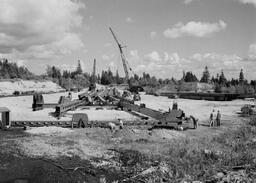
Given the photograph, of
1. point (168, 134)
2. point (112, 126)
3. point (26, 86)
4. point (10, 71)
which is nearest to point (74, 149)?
point (112, 126)

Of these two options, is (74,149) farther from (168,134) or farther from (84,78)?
(84,78)

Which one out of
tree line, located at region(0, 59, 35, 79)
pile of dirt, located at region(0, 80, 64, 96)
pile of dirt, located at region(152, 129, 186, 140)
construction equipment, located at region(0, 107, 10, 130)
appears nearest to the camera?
pile of dirt, located at region(152, 129, 186, 140)

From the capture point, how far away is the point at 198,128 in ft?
44.9

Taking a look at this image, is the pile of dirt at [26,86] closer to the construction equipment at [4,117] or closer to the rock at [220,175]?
the construction equipment at [4,117]

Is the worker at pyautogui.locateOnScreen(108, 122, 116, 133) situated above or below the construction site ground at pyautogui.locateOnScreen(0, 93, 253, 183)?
above

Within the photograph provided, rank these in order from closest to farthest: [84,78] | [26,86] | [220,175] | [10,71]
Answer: [220,175], [26,86], [10,71], [84,78]

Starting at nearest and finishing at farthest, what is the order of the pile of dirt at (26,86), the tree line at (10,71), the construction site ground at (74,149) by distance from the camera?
the construction site ground at (74,149), the pile of dirt at (26,86), the tree line at (10,71)

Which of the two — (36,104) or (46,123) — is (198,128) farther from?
(36,104)

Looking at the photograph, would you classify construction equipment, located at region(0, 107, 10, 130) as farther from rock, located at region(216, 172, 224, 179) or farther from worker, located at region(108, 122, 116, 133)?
rock, located at region(216, 172, 224, 179)

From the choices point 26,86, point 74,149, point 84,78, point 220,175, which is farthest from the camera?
point 84,78

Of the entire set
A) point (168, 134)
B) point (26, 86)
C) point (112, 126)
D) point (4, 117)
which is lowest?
point (168, 134)

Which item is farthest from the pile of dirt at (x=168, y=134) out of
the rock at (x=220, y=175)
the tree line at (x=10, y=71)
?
the tree line at (x=10, y=71)

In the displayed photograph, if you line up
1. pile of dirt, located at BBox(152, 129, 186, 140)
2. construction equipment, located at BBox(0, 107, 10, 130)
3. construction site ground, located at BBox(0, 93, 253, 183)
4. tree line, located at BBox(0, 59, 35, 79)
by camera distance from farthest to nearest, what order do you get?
1. tree line, located at BBox(0, 59, 35, 79)
2. construction equipment, located at BBox(0, 107, 10, 130)
3. pile of dirt, located at BBox(152, 129, 186, 140)
4. construction site ground, located at BBox(0, 93, 253, 183)

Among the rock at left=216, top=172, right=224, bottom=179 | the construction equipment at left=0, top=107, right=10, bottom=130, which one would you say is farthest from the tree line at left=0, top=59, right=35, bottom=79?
the rock at left=216, top=172, right=224, bottom=179
